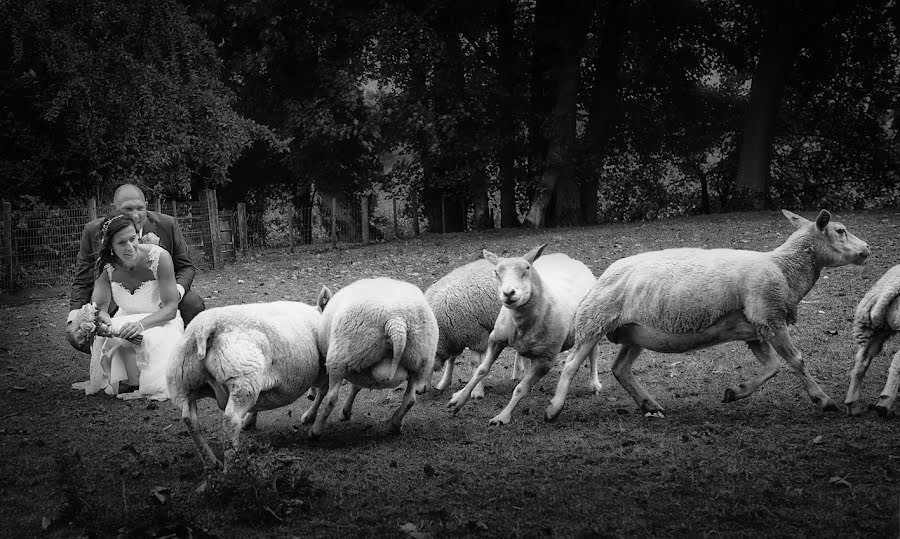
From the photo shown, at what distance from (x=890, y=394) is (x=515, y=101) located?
21962 millimetres

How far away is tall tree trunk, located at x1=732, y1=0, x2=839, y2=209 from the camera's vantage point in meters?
24.6

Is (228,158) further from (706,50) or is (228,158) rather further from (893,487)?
(893,487)

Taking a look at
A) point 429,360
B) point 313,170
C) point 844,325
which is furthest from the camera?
point 313,170

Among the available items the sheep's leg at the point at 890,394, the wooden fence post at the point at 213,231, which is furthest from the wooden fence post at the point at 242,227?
the sheep's leg at the point at 890,394

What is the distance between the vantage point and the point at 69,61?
18609 millimetres

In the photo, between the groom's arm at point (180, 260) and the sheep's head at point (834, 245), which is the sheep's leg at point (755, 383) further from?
the groom's arm at point (180, 260)

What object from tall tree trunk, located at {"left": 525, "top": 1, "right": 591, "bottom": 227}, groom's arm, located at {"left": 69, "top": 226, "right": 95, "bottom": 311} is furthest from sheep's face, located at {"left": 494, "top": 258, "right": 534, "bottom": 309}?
tall tree trunk, located at {"left": 525, "top": 1, "right": 591, "bottom": 227}

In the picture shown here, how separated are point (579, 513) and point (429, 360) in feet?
7.00

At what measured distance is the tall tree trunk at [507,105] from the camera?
2705cm

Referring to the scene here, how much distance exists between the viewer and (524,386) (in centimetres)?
698

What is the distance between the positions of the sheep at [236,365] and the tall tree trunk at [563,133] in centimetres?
1938

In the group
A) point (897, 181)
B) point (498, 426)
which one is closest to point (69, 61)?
point (498, 426)

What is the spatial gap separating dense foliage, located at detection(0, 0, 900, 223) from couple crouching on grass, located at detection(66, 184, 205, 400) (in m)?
12.9

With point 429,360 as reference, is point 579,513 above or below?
below
